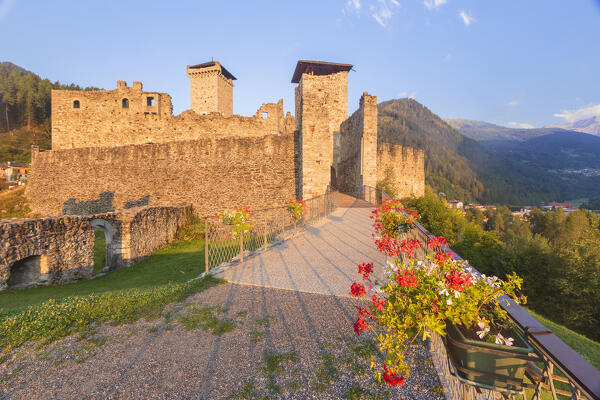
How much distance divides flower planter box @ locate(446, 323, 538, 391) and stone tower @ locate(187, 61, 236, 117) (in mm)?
37967

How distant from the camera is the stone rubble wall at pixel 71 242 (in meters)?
7.92

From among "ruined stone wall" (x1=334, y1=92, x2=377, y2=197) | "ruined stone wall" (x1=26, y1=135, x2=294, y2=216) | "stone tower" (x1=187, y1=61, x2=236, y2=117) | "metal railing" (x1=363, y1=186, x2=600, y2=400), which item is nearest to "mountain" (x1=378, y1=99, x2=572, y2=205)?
"stone tower" (x1=187, y1=61, x2=236, y2=117)

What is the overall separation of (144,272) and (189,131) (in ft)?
61.3

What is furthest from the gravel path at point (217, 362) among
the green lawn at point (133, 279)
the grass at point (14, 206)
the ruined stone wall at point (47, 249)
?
the grass at point (14, 206)

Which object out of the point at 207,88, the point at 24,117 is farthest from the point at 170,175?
the point at 24,117

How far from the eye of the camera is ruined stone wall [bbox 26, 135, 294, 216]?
16.3 meters

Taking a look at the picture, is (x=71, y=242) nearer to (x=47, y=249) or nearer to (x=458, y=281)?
(x=47, y=249)

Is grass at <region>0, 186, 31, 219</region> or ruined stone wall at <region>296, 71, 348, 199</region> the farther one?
grass at <region>0, 186, 31, 219</region>

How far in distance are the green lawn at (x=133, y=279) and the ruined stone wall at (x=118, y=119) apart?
17464 mm

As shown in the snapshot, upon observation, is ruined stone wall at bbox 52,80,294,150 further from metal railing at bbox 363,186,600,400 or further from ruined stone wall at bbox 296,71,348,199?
metal railing at bbox 363,186,600,400

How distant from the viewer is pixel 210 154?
17906mm

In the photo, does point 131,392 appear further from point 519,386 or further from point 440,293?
point 519,386

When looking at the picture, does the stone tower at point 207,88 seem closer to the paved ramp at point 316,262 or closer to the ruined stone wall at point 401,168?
the ruined stone wall at point 401,168

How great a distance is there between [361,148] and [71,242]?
48.6ft
